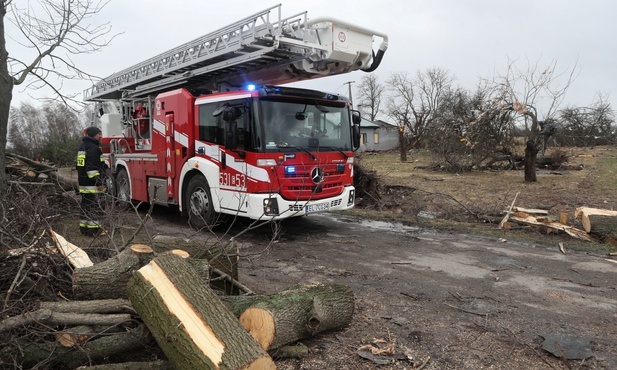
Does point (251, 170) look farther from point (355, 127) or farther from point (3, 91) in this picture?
point (3, 91)

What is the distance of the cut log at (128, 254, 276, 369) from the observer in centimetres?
246

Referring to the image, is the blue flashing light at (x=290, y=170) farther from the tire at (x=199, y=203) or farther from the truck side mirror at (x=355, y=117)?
the truck side mirror at (x=355, y=117)

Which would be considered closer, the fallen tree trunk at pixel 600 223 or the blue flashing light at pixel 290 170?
the blue flashing light at pixel 290 170

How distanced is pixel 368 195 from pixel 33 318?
9293 mm

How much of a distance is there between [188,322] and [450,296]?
3.01m

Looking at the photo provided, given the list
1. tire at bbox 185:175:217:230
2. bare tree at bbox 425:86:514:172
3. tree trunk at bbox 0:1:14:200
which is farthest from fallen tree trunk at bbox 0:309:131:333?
bare tree at bbox 425:86:514:172

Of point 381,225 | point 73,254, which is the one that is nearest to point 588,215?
point 381,225

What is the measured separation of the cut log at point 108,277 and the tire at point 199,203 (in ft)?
12.6

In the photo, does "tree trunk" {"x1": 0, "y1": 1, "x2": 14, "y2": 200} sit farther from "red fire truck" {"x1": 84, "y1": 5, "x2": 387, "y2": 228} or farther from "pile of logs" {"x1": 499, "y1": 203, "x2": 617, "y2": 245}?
"pile of logs" {"x1": 499, "y1": 203, "x2": 617, "y2": 245}

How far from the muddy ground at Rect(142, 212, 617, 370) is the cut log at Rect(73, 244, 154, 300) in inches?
45.1

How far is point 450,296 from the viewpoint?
179 inches

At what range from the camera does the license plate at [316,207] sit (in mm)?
6973

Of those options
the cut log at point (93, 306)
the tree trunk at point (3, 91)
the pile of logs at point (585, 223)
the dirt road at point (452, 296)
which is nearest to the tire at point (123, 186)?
the dirt road at point (452, 296)

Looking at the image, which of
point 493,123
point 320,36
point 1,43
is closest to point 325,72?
point 320,36
